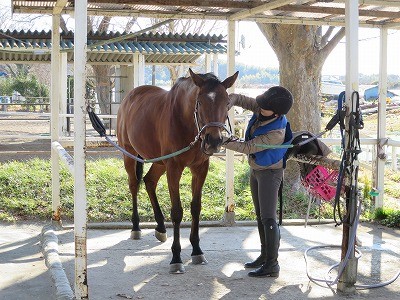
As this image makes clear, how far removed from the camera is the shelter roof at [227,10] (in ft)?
24.4

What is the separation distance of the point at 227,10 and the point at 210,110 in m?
2.85

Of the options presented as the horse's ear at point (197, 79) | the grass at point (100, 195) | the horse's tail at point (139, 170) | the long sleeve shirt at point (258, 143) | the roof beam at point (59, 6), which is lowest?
the grass at point (100, 195)

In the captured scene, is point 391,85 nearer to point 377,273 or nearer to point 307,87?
point 307,87

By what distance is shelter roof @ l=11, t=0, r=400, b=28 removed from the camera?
293 inches

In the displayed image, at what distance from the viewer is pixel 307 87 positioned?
10523 mm

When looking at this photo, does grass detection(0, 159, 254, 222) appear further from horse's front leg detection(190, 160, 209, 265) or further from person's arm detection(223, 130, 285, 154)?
person's arm detection(223, 130, 285, 154)

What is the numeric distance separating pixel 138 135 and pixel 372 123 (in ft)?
65.9

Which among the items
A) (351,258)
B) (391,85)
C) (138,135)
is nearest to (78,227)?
(351,258)

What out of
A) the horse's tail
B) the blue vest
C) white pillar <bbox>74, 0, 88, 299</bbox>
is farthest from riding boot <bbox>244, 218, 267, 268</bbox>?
the horse's tail

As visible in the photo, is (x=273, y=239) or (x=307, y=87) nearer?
(x=273, y=239)

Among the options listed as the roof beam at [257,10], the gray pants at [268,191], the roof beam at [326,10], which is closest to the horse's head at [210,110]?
the gray pants at [268,191]

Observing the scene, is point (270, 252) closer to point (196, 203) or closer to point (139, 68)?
point (196, 203)

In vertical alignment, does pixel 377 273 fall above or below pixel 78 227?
below

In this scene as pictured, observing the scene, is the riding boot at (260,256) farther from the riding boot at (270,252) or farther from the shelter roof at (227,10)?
the shelter roof at (227,10)
